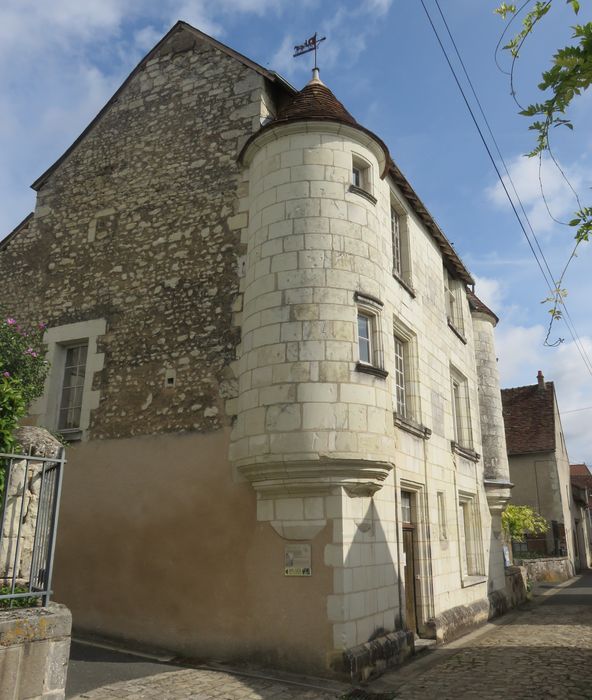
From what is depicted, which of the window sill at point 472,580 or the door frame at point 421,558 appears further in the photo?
the window sill at point 472,580

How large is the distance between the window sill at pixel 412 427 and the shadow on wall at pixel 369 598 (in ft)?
4.74

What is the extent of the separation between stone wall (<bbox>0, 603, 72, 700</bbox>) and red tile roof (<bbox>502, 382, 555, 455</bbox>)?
24048mm

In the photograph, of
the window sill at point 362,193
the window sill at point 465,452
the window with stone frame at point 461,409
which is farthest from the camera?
the window with stone frame at point 461,409

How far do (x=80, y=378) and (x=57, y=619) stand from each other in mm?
6749

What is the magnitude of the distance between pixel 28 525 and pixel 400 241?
8.41m

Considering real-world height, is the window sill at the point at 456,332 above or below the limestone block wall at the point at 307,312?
above

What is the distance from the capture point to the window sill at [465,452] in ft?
38.4

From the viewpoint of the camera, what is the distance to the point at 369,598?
7258 mm

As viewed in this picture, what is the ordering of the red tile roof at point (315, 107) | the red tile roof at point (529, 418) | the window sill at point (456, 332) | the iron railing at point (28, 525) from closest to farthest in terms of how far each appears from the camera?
the iron railing at point (28, 525), the red tile roof at point (315, 107), the window sill at point (456, 332), the red tile roof at point (529, 418)

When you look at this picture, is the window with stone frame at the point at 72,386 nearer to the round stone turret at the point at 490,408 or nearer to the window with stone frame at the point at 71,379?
the window with stone frame at the point at 71,379

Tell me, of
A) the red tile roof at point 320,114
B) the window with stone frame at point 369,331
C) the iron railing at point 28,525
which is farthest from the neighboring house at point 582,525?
the iron railing at point 28,525

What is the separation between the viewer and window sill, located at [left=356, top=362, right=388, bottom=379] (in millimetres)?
7574

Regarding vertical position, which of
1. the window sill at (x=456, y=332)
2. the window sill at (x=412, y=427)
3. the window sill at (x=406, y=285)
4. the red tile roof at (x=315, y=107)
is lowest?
the window sill at (x=412, y=427)

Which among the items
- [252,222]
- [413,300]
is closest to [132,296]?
[252,222]
